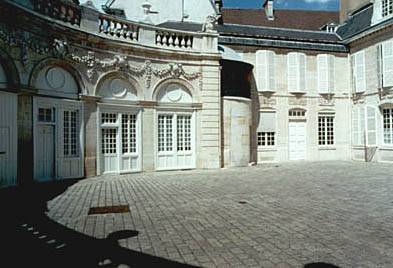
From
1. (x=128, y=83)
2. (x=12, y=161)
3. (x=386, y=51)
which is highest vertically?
(x=386, y=51)

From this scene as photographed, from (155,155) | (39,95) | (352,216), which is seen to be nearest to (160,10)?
(155,155)

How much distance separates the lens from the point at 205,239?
4.59 metres

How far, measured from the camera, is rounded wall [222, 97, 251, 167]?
15.0 meters

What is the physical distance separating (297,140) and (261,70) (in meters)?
4.73

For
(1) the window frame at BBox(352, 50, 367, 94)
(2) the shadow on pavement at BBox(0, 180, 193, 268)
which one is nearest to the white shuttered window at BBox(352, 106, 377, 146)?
(1) the window frame at BBox(352, 50, 367, 94)

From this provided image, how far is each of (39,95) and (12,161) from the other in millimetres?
2249

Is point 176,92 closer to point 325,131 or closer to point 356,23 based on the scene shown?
point 325,131

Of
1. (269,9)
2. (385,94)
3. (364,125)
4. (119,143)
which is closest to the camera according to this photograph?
(119,143)

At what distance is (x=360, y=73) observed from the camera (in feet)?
64.0

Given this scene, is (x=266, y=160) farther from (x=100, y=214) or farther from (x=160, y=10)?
(x=100, y=214)

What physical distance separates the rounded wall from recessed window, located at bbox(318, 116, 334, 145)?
697 centimetres

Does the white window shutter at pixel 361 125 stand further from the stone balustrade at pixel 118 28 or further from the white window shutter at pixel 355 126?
the stone balustrade at pixel 118 28

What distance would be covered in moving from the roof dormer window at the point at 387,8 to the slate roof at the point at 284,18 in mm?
8778

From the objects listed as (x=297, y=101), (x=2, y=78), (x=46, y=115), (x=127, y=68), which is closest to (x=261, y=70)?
(x=297, y=101)
